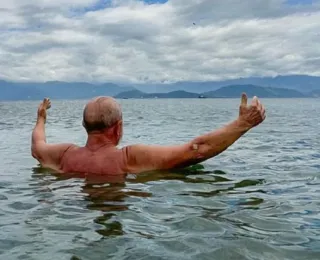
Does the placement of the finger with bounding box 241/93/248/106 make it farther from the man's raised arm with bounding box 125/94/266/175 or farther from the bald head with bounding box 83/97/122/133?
the bald head with bounding box 83/97/122/133

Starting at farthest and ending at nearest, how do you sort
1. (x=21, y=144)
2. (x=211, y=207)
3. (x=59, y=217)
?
1. (x=21, y=144)
2. (x=211, y=207)
3. (x=59, y=217)

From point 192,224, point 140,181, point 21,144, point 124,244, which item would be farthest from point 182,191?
point 21,144

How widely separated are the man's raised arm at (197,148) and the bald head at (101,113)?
507 millimetres

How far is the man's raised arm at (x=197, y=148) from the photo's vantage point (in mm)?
6562

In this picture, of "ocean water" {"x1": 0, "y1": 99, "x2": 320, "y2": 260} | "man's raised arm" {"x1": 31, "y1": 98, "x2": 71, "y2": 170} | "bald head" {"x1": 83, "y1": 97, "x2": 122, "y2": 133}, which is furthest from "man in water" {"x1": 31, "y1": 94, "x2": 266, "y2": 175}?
"ocean water" {"x1": 0, "y1": 99, "x2": 320, "y2": 260}

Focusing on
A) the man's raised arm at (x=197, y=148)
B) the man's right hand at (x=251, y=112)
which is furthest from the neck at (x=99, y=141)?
the man's right hand at (x=251, y=112)

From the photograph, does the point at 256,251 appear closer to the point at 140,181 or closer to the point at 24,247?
the point at 24,247

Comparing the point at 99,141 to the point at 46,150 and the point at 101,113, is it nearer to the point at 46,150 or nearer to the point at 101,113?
the point at 101,113

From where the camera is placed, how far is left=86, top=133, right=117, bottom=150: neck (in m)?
6.94

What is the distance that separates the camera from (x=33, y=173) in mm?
8641

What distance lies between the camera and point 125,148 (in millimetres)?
7062

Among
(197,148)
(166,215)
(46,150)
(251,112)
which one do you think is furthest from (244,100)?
(46,150)

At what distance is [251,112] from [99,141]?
223 cm

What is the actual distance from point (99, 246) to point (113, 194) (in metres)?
2.29
